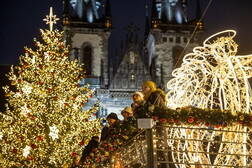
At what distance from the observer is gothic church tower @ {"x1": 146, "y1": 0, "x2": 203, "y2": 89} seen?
26625 mm

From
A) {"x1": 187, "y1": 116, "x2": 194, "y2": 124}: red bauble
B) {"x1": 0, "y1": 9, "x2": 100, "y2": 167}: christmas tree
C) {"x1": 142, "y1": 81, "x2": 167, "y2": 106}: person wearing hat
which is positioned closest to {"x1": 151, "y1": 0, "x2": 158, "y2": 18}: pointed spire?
{"x1": 0, "y1": 9, "x2": 100, "y2": 167}: christmas tree

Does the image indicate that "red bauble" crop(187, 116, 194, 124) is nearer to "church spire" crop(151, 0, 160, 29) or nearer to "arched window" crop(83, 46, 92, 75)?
"arched window" crop(83, 46, 92, 75)

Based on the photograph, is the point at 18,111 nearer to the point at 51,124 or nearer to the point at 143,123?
the point at 51,124

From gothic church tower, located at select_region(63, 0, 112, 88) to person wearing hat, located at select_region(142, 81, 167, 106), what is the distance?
64.3 ft

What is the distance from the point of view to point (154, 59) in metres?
27.1

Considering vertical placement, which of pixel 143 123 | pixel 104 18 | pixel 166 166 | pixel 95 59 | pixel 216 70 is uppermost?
pixel 104 18

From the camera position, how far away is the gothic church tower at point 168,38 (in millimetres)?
26625

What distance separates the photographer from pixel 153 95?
5055mm

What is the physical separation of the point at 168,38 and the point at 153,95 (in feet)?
75.6

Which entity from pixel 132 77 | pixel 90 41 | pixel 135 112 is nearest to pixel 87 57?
pixel 90 41

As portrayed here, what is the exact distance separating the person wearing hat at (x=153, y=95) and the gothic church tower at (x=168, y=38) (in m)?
20.4

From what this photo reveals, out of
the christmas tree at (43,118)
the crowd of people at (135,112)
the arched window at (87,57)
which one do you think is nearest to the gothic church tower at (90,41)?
the arched window at (87,57)

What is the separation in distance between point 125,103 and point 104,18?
282 inches

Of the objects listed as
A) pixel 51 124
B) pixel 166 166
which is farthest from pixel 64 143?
pixel 166 166
